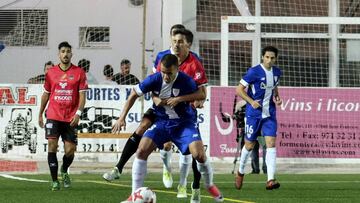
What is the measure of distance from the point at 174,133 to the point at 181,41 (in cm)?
170

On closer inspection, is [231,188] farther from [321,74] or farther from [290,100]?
[321,74]

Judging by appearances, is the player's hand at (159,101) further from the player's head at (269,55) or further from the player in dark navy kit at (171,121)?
the player's head at (269,55)

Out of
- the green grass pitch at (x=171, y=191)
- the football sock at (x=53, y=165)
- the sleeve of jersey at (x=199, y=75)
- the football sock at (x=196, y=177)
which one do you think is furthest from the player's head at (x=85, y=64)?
the football sock at (x=196, y=177)

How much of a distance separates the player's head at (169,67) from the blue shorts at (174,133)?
59 centimetres

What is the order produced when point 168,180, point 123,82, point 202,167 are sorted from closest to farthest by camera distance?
point 202,167, point 168,180, point 123,82

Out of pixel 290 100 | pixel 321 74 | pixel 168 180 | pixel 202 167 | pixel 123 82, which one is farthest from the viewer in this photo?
pixel 321 74

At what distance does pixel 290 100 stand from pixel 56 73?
30.6 ft

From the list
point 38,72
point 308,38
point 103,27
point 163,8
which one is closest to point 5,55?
point 38,72

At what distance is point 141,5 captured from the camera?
30.1m

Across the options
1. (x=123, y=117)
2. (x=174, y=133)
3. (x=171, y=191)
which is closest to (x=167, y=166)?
(x=171, y=191)

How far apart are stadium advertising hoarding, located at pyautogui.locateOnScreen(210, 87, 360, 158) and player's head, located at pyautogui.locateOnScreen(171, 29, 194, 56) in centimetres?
995

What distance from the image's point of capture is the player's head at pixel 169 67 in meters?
11.4

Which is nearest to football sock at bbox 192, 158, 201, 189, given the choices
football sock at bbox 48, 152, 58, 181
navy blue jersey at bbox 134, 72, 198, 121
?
navy blue jersey at bbox 134, 72, 198, 121

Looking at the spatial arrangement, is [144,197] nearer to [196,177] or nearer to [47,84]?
[196,177]
